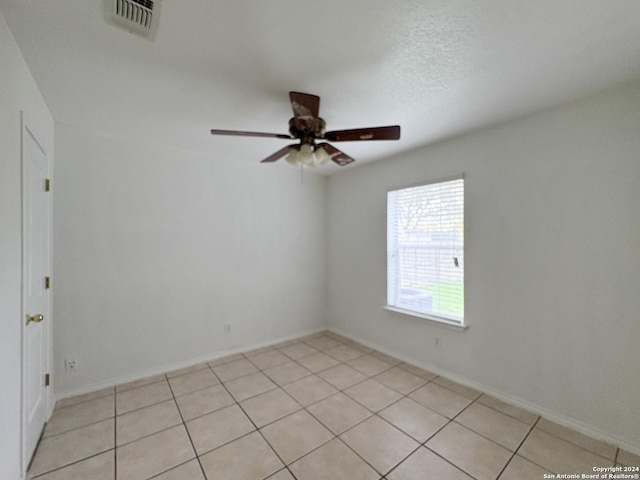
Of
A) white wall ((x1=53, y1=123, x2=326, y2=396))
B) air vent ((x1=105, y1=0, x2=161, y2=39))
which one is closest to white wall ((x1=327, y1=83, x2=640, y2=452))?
white wall ((x1=53, y1=123, x2=326, y2=396))

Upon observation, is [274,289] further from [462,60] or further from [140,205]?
[462,60]

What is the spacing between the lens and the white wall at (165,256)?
248 cm

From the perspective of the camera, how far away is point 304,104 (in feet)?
5.83

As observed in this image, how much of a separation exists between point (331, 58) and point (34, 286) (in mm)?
2432

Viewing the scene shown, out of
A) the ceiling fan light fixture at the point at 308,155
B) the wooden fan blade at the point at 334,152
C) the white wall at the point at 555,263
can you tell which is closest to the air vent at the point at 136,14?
the ceiling fan light fixture at the point at 308,155

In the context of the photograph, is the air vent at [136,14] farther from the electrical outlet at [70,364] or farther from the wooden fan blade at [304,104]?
the electrical outlet at [70,364]

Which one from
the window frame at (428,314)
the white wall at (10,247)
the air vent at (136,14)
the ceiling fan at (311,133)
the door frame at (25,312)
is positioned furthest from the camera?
the window frame at (428,314)

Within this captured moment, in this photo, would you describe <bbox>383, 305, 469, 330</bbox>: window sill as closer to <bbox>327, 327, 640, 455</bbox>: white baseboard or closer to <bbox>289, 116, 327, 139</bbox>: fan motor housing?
<bbox>327, 327, 640, 455</bbox>: white baseboard

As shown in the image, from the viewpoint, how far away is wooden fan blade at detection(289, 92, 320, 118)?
1.70m

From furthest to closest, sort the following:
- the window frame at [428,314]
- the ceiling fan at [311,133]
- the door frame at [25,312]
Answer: the window frame at [428,314] → the ceiling fan at [311,133] → the door frame at [25,312]

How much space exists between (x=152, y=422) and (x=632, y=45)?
3.93 metres

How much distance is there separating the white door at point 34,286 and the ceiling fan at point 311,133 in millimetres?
1202

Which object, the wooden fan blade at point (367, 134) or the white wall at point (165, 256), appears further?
the white wall at point (165, 256)

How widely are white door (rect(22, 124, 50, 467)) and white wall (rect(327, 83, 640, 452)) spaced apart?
3226 mm
